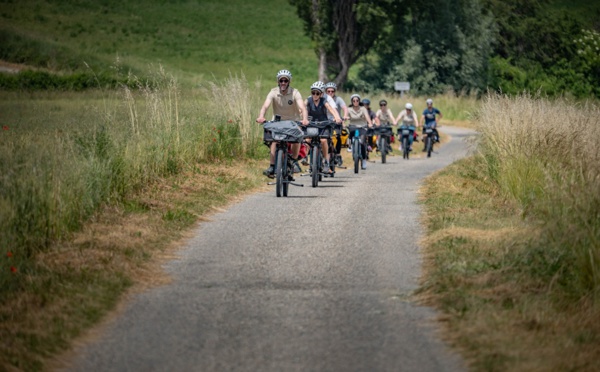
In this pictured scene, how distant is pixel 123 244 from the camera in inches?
476

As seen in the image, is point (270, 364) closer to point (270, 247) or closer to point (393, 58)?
point (270, 247)

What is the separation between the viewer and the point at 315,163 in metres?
20.1

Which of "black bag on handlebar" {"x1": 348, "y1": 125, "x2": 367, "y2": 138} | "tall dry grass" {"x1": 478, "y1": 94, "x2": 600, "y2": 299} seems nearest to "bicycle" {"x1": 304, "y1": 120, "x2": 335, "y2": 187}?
"tall dry grass" {"x1": 478, "y1": 94, "x2": 600, "y2": 299}

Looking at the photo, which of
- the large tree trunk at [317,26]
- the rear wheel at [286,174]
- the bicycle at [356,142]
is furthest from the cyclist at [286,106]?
the large tree trunk at [317,26]

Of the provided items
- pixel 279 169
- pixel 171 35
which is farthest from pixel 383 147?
pixel 171 35

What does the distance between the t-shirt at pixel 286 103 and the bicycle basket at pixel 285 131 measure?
0.80 metres

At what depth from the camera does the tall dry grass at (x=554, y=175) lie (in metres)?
9.79

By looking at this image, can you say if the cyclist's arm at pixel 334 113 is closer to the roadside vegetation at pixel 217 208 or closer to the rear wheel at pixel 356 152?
the roadside vegetation at pixel 217 208

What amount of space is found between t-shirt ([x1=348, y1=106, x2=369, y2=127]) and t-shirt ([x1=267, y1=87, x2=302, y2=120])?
7.39m

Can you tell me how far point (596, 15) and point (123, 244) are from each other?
293 feet

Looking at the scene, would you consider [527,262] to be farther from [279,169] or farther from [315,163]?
[315,163]

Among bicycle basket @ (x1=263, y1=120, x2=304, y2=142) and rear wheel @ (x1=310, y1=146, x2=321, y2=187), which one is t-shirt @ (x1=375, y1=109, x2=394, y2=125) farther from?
bicycle basket @ (x1=263, y1=120, x2=304, y2=142)

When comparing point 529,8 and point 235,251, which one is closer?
point 235,251

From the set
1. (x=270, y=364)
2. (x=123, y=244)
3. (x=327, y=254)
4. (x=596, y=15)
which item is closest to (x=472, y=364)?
(x=270, y=364)
